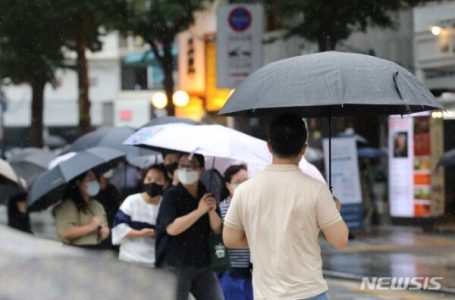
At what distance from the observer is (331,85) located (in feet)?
16.4

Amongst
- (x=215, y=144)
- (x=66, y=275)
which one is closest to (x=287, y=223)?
(x=66, y=275)

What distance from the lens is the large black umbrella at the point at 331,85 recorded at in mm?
4973

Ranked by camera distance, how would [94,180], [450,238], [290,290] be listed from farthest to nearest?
[450,238]
[94,180]
[290,290]

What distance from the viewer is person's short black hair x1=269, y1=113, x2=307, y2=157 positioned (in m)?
4.65

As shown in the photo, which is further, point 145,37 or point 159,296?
point 145,37

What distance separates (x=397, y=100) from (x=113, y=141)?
6251mm

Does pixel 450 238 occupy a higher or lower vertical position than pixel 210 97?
lower

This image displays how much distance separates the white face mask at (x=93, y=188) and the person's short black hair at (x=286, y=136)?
395cm

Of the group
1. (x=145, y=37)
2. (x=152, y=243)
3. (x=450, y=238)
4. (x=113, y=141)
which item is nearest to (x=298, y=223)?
(x=152, y=243)

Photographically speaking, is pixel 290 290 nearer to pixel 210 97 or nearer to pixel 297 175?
pixel 297 175

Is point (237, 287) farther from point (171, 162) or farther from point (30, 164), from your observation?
point (30, 164)

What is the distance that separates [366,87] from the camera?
502 cm

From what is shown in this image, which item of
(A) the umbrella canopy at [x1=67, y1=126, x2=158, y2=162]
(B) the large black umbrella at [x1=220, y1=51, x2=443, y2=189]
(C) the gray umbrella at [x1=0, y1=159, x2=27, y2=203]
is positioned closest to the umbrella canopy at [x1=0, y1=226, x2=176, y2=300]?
(B) the large black umbrella at [x1=220, y1=51, x2=443, y2=189]

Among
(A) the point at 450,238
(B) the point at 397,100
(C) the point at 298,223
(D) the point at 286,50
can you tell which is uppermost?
(D) the point at 286,50
